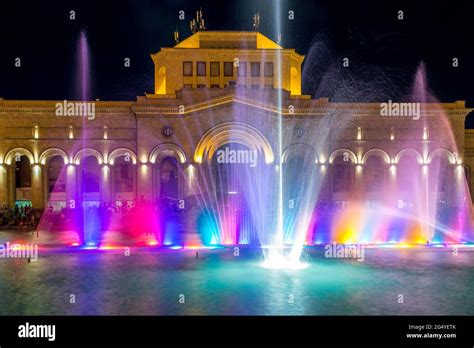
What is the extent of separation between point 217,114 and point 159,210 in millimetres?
12634

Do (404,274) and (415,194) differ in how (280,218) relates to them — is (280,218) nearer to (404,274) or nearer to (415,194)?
(404,274)

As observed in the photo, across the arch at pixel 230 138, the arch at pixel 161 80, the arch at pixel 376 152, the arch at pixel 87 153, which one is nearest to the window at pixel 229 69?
the arch at pixel 161 80

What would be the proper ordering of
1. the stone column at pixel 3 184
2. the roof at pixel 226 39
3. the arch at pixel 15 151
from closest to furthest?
the stone column at pixel 3 184
the arch at pixel 15 151
the roof at pixel 226 39

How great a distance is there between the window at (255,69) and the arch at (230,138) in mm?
7151

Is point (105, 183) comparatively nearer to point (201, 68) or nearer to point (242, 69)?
point (201, 68)

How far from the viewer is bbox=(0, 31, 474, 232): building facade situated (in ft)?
124

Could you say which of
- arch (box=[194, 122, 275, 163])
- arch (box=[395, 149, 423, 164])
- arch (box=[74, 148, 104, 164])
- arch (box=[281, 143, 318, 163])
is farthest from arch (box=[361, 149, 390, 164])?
arch (box=[74, 148, 104, 164])

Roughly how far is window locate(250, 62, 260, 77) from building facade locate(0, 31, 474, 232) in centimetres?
243

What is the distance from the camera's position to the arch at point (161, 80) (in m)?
44.6

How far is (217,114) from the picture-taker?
125ft

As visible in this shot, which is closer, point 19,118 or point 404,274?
point 404,274

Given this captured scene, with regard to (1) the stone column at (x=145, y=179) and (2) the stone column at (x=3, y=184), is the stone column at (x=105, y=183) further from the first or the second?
(2) the stone column at (x=3, y=184)
